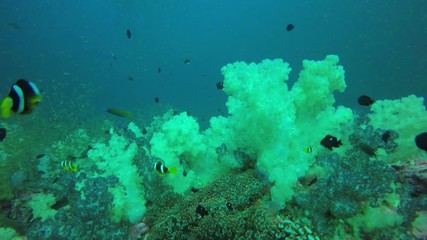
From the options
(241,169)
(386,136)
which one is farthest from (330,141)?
(241,169)

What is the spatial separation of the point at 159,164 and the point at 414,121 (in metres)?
5.54

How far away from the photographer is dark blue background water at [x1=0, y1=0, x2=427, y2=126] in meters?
63.7

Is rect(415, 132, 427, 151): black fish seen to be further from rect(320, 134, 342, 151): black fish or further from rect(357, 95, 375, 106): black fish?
rect(357, 95, 375, 106): black fish

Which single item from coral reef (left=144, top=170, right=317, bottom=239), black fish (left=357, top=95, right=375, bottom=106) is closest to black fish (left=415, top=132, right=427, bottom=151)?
coral reef (left=144, top=170, right=317, bottom=239)

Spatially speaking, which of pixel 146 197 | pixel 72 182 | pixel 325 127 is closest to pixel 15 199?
pixel 72 182

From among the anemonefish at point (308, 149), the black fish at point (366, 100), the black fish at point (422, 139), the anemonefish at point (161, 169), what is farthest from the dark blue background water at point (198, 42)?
the black fish at point (422, 139)

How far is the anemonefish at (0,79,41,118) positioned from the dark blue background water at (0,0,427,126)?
1673 cm

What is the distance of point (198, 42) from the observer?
130250 mm

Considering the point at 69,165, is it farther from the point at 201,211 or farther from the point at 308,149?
the point at 308,149

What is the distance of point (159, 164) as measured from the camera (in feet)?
18.7

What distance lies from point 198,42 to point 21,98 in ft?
432

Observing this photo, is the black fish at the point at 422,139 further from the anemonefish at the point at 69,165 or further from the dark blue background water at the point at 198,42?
the dark blue background water at the point at 198,42

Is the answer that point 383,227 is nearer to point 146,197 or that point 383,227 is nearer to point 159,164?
point 159,164

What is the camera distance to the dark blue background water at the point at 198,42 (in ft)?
209
